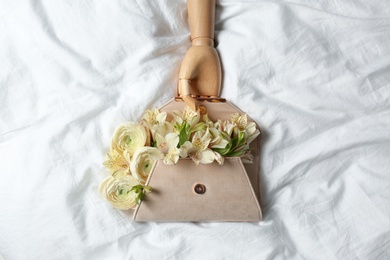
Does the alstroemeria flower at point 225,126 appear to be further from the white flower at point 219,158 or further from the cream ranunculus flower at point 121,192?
the cream ranunculus flower at point 121,192

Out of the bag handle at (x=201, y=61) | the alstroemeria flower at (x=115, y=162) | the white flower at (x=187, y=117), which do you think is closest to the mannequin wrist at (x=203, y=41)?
the bag handle at (x=201, y=61)

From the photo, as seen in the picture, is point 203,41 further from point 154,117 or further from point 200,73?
point 154,117

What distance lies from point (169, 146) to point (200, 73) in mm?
144

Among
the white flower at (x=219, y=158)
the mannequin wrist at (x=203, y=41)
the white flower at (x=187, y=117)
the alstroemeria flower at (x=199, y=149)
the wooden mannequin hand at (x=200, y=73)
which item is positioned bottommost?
the white flower at (x=219, y=158)

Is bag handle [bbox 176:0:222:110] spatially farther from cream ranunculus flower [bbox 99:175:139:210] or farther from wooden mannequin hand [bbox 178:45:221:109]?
cream ranunculus flower [bbox 99:175:139:210]

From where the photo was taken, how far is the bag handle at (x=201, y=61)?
0.71m

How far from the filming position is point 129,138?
0.67m

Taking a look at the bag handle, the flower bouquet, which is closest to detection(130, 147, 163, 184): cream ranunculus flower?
the flower bouquet

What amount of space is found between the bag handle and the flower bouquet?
6 centimetres

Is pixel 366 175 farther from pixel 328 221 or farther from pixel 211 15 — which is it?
pixel 211 15

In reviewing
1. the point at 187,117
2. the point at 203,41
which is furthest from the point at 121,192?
the point at 203,41

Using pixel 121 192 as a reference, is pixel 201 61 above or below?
above

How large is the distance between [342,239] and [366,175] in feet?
Result: 0.33

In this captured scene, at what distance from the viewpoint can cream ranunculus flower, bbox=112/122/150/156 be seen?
662 mm
